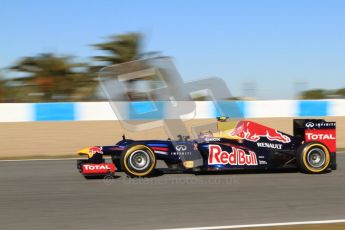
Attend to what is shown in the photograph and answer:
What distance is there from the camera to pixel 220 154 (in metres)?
9.16

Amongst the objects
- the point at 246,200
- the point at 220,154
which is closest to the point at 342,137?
the point at 220,154

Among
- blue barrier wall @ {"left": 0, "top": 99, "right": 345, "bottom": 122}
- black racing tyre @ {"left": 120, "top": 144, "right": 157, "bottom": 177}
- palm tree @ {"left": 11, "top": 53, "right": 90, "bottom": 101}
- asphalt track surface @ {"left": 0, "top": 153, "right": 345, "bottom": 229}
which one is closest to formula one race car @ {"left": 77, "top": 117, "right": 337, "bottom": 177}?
black racing tyre @ {"left": 120, "top": 144, "right": 157, "bottom": 177}

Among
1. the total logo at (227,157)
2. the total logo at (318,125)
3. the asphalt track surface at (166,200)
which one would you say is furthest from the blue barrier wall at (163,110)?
the total logo at (227,157)

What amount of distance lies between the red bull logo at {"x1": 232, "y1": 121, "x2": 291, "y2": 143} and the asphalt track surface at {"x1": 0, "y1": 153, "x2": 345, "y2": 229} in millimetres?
706

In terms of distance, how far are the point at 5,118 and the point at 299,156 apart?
8493 millimetres

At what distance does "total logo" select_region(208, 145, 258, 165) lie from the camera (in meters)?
9.14

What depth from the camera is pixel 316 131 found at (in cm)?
986

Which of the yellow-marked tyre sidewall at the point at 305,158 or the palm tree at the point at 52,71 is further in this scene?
the palm tree at the point at 52,71

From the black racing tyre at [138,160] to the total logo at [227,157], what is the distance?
1.06 metres

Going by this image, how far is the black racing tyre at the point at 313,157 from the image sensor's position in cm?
953

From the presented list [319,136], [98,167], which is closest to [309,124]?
[319,136]

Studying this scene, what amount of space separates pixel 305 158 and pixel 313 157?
0.78ft

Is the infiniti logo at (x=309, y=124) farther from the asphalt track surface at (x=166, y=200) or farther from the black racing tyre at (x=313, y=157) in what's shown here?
the asphalt track surface at (x=166, y=200)

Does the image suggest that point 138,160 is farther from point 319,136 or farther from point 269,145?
point 319,136
